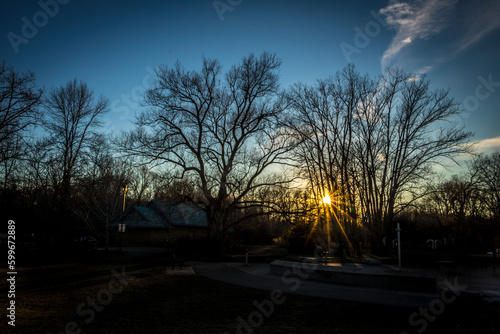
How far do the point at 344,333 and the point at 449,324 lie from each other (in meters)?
2.06

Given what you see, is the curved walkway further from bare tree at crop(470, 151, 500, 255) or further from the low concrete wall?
bare tree at crop(470, 151, 500, 255)

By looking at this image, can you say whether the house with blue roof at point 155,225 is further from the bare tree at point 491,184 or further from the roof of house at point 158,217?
the bare tree at point 491,184

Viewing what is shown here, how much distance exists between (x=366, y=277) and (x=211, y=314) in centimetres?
610

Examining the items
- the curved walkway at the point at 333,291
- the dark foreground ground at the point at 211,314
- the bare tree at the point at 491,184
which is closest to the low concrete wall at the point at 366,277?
the curved walkway at the point at 333,291

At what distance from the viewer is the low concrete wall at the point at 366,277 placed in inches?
387

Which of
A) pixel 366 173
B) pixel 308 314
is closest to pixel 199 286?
pixel 308 314

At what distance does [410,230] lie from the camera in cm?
4200

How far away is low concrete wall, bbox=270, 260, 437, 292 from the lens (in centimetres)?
982

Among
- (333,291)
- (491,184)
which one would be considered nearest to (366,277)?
(333,291)

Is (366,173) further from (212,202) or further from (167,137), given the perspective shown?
(167,137)

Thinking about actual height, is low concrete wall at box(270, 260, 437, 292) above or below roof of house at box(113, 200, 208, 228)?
below

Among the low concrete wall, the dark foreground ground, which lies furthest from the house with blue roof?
the dark foreground ground

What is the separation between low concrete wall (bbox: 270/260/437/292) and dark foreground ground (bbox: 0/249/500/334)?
1893 mm

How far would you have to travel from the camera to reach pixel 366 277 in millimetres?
11039
